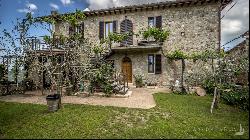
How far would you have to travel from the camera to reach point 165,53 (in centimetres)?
1619

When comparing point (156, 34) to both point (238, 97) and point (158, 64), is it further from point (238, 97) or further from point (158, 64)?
point (238, 97)

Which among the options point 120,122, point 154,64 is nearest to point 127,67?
point 154,64

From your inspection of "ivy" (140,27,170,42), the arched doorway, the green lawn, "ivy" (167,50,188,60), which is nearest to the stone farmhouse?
the arched doorway

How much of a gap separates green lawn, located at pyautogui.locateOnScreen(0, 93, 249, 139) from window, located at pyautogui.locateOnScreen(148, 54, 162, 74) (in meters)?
7.56

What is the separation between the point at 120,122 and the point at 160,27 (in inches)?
441

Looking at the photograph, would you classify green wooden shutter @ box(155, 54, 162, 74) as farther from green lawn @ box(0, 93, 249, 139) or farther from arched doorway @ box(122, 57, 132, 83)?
green lawn @ box(0, 93, 249, 139)

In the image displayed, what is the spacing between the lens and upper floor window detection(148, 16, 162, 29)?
53.2 feet

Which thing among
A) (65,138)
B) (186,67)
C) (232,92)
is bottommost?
(65,138)

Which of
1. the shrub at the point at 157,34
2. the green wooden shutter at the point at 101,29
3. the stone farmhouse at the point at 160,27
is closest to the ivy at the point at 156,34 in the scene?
the shrub at the point at 157,34

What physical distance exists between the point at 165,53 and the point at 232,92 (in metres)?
7.00

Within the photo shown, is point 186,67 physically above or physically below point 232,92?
above

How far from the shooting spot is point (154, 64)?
16438 millimetres

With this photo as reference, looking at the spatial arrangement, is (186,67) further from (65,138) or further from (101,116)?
(65,138)

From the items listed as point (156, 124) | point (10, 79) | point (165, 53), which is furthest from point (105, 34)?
point (156, 124)
